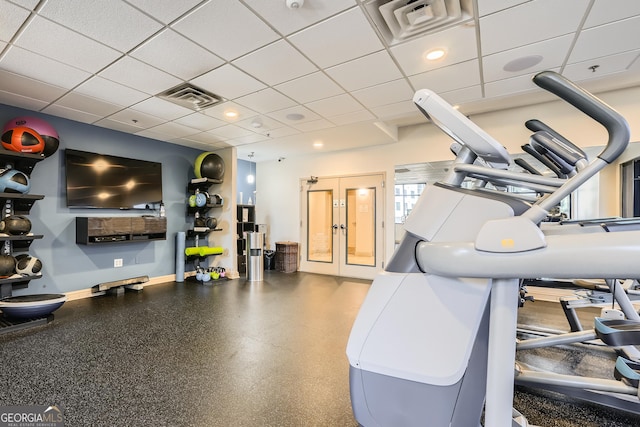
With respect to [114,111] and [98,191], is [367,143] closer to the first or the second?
[114,111]

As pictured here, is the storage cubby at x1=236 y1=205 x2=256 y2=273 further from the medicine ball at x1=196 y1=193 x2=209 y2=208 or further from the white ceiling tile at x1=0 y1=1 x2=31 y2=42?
the white ceiling tile at x1=0 y1=1 x2=31 y2=42

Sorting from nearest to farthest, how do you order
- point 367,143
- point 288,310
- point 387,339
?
point 387,339 < point 288,310 < point 367,143

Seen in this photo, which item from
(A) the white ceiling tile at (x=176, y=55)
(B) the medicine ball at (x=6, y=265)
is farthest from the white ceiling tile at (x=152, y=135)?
(B) the medicine ball at (x=6, y=265)

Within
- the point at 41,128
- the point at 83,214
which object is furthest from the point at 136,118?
the point at 83,214

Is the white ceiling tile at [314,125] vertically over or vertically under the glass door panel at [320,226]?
over

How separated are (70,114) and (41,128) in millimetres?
551

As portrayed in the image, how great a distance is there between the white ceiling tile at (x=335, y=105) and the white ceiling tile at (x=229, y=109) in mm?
868

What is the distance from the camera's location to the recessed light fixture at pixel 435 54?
8.34ft

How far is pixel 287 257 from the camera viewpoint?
21.4 ft

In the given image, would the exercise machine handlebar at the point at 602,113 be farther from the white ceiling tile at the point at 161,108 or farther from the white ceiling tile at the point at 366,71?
the white ceiling tile at the point at 161,108

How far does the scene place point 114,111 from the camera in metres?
3.90

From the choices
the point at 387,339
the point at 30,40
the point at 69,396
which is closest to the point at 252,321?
the point at 69,396

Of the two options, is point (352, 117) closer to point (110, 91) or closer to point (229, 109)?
point (229, 109)

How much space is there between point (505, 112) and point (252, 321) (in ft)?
15.7
